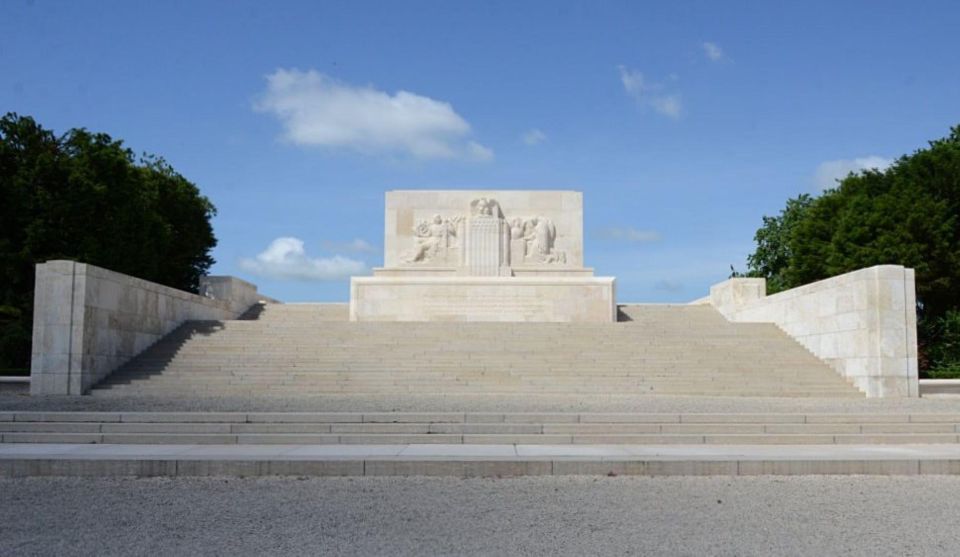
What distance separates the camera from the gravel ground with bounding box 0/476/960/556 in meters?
7.00

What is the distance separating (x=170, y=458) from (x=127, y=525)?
110 inches

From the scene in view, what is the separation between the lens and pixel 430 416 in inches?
523

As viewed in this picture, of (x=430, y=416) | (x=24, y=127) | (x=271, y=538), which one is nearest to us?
(x=271, y=538)

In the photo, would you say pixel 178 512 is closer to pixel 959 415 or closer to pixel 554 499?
pixel 554 499

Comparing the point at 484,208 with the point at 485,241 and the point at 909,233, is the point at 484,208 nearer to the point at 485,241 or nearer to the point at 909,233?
the point at 485,241

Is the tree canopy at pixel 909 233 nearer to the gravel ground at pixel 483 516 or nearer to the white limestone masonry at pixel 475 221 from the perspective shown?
the white limestone masonry at pixel 475 221

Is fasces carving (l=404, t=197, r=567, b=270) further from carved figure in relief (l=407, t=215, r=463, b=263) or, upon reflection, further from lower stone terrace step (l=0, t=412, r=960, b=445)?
lower stone terrace step (l=0, t=412, r=960, b=445)

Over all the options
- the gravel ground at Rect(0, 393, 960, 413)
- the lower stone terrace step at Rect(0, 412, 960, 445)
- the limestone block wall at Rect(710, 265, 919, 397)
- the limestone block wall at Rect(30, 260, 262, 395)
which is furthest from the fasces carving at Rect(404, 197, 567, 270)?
the lower stone terrace step at Rect(0, 412, 960, 445)

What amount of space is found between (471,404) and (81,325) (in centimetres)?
866

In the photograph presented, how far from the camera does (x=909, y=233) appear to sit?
106 ft

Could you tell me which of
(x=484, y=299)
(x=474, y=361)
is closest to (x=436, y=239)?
(x=484, y=299)

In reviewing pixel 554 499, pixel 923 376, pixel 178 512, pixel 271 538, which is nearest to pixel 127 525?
pixel 178 512

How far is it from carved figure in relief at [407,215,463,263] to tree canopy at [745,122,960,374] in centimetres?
1486

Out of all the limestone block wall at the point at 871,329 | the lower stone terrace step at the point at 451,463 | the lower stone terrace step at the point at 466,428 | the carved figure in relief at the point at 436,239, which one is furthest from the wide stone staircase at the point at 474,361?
the carved figure in relief at the point at 436,239
